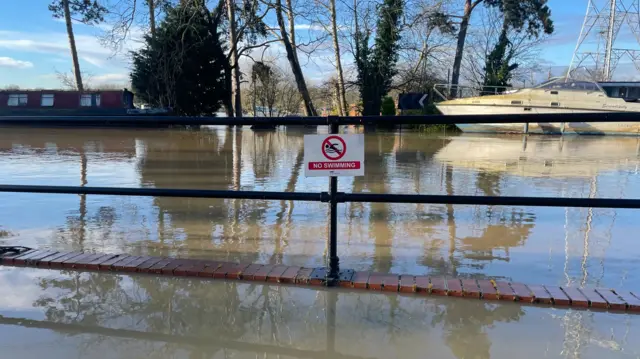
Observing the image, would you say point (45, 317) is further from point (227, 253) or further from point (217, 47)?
point (217, 47)

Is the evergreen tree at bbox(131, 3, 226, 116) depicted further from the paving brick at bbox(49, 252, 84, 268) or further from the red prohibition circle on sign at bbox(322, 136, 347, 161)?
the red prohibition circle on sign at bbox(322, 136, 347, 161)

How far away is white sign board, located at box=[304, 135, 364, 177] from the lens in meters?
3.04

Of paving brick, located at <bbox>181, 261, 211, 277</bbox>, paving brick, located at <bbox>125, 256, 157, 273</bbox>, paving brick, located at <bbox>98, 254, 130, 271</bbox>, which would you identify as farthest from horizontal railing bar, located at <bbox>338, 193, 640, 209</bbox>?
paving brick, located at <bbox>98, 254, 130, 271</bbox>

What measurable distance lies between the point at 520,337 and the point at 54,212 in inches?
214

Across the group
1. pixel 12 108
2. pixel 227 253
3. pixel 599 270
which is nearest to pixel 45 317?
pixel 227 253

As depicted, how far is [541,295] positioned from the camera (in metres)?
2.92

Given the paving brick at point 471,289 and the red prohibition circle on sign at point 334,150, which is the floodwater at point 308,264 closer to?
the paving brick at point 471,289

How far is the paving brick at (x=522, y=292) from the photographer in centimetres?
289

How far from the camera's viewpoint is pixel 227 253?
4.19 meters

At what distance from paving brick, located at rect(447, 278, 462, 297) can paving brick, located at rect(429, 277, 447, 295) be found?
3cm

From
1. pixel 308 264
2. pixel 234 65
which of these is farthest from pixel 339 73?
pixel 308 264

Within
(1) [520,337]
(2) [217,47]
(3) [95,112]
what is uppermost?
(2) [217,47]

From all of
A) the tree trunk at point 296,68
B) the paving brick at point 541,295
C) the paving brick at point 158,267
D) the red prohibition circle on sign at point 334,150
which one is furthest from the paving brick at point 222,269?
the tree trunk at point 296,68

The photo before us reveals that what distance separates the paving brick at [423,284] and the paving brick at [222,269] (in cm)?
134
